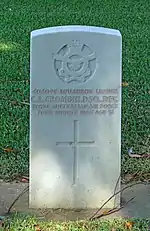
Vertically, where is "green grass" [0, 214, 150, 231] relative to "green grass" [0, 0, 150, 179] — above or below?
below

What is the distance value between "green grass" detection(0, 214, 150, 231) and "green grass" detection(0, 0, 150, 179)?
91 centimetres

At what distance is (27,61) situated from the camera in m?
9.39

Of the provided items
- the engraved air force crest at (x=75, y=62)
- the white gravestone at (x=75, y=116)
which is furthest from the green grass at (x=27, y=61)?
the engraved air force crest at (x=75, y=62)

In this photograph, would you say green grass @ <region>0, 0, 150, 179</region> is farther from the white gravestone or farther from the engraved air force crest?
the engraved air force crest

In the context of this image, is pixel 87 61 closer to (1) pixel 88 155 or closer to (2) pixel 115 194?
(1) pixel 88 155

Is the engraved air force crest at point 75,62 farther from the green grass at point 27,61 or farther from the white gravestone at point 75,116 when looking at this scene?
the green grass at point 27,61

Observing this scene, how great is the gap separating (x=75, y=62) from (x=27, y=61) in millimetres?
5043

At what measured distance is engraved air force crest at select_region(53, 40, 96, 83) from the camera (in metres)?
4.40

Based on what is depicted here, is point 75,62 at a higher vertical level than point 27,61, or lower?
lower

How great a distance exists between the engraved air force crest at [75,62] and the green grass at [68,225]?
0.99m

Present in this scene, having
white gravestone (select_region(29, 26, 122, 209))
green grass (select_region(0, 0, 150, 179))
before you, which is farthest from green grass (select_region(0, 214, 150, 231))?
green grass (select_region(0, 0, 150, 179))

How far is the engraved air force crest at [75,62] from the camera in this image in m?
4.40

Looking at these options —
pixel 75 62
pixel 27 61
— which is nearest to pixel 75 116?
pixel 75 62

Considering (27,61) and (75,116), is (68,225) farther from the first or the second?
(27,61)
